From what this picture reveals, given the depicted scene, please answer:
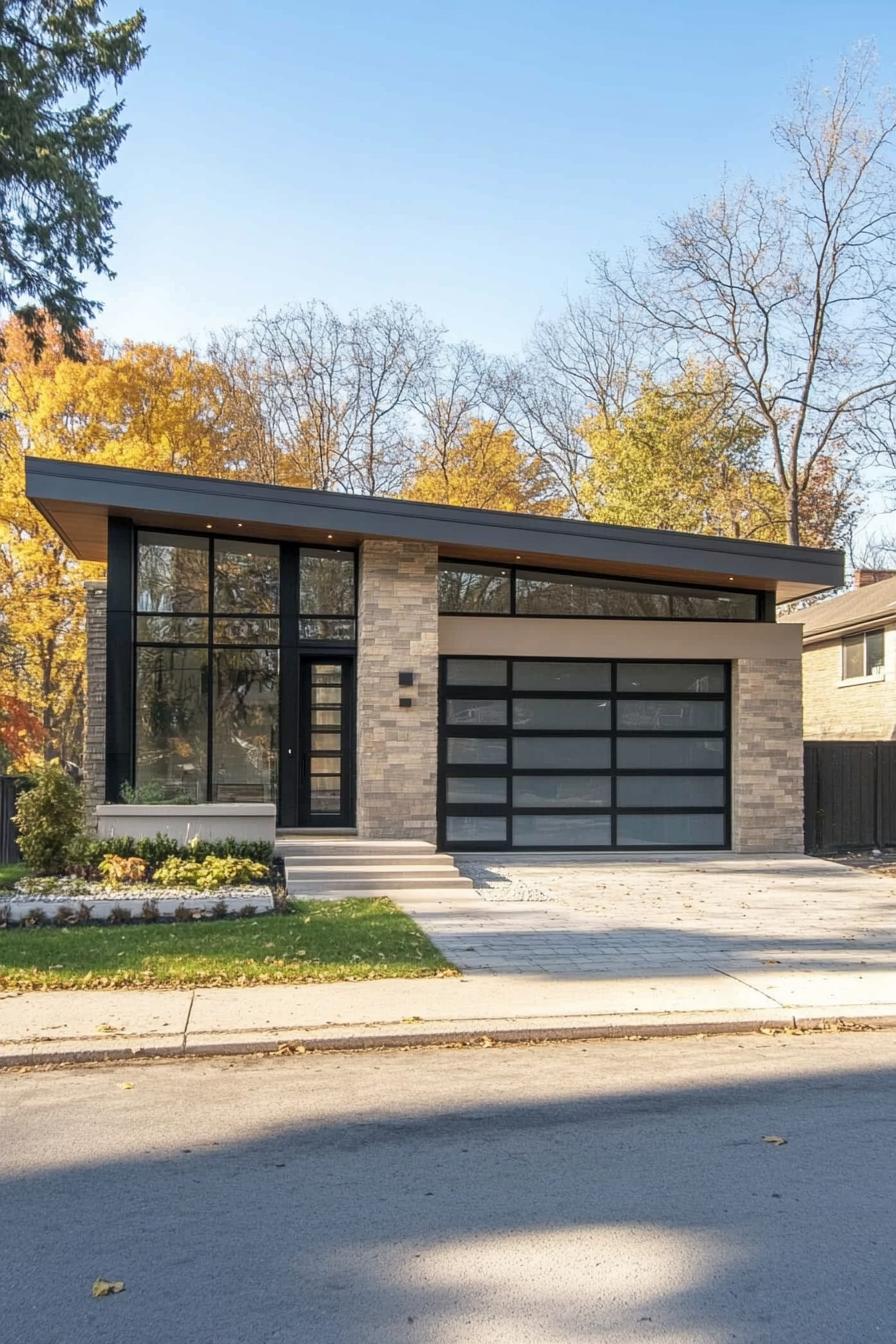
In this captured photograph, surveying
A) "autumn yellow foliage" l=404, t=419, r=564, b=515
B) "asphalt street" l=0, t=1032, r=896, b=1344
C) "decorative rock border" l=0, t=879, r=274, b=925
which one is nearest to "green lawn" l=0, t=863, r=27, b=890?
"decorative rock border" l=0, t=879, r=274, b=925

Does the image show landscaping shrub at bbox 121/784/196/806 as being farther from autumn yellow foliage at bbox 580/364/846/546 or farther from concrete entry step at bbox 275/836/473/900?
autumn yellow foliage at bbox 580/364/846/546

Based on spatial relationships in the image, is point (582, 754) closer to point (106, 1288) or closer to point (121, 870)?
point (121, 870)

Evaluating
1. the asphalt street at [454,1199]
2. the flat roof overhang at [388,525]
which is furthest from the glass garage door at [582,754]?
the asphalt street at [454,1199]

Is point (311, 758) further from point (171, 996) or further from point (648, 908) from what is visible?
point (171, 996)

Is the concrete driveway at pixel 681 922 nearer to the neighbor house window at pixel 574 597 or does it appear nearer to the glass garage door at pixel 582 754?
the glass garage door at pixel 582 754

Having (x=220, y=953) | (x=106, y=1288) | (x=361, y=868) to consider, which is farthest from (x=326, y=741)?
(x=106, y=1288)

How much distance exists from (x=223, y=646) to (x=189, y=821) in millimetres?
2660

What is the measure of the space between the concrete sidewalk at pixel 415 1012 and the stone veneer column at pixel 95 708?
7549 millimetres

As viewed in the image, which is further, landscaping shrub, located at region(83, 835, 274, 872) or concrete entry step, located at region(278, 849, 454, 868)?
concrete entry step, located at region(278, 849, 454, 868)

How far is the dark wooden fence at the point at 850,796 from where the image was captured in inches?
717

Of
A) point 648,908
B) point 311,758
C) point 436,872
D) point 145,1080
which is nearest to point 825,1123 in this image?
point 145,1080

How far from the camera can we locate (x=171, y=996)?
8.09 meters

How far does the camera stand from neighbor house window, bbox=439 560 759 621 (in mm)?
16547

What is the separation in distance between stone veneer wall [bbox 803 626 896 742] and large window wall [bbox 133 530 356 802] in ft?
42.7
